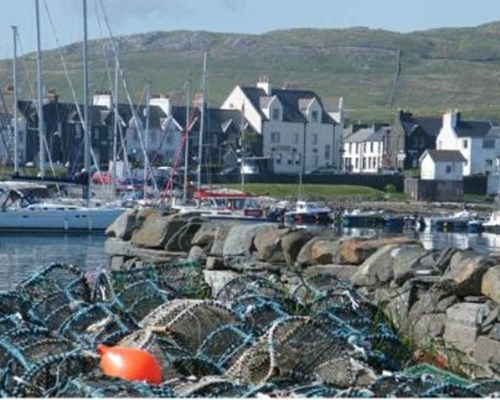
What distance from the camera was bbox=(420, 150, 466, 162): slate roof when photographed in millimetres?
89938

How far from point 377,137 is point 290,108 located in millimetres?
10652

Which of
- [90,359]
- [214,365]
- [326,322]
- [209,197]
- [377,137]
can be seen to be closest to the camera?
[90,359]

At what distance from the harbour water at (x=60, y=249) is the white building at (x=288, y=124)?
34.7m

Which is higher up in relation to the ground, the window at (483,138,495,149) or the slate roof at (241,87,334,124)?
the slate roof at (241,87,334,124)

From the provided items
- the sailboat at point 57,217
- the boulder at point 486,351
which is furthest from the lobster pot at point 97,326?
the sailboat at point 57,217

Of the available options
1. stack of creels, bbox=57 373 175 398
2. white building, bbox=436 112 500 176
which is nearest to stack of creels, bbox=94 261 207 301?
stack of creels, bbox=57 373 175 398

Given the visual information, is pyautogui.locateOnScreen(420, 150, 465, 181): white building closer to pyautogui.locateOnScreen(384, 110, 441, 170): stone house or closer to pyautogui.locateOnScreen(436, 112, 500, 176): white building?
pyautogui.locateOnScreen(436, 112, 500, 176): white building

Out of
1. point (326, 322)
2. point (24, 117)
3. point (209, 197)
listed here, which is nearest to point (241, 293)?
point (326, 322)

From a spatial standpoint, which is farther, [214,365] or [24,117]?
[24,117]

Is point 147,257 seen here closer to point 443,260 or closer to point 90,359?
point 443,260

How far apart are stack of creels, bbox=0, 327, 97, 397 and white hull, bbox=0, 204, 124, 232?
144 feet

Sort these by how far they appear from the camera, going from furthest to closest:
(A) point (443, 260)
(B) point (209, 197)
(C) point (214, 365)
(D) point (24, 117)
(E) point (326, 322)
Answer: (D) point (24, 117)
(B) point (209, 197)
(A) point (443, 260)
(E) point (326, 322)
(C) point (214, 365)

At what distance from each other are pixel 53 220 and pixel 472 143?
50720 mm

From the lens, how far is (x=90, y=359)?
7238mm
